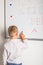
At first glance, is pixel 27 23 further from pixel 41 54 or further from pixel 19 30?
pixel 41 54

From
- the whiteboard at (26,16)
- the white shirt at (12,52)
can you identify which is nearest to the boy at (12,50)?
the white shirt at (12,52)

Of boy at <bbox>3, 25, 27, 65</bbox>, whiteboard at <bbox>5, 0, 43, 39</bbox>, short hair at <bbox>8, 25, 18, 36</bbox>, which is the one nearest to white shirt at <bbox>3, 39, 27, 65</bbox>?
boy at <bbox>3, 25, 27, 65</bbox>

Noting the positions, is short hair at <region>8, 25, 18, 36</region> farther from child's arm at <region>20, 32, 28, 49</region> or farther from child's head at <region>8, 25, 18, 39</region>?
child's arm at <region>20, 32, 28, 49</region>

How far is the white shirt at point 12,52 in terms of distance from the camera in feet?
6.67

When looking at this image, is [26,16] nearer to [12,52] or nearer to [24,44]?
[24,44]

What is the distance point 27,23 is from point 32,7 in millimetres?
224

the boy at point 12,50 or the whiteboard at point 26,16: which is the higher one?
the whiteboard at point 26,16

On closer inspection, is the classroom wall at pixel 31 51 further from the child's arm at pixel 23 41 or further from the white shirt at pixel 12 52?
the white shirt at pixel 12 52

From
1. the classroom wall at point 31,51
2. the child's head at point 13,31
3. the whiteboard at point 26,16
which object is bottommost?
the classroom wall at point 31,51

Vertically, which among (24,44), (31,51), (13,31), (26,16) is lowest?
(31,51)

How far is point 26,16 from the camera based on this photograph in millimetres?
2166

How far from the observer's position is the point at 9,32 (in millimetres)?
2062

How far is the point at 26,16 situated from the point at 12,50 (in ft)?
1.63

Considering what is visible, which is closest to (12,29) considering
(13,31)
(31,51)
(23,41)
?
(13,31)
